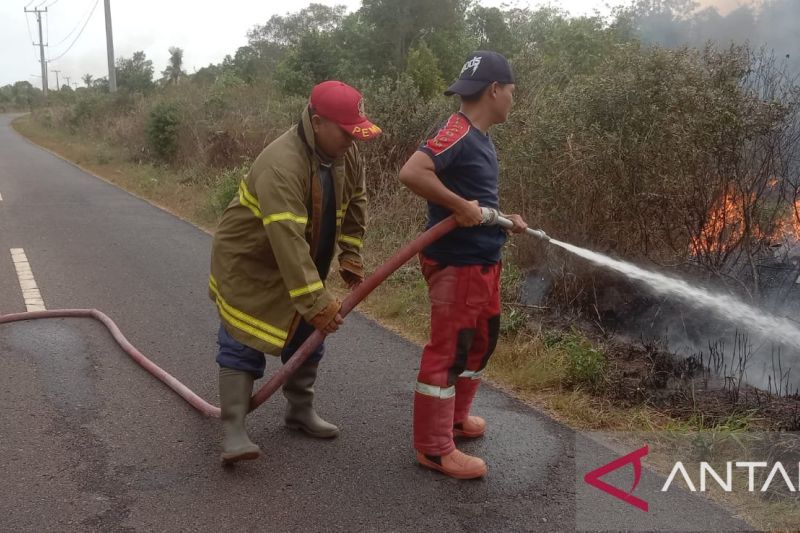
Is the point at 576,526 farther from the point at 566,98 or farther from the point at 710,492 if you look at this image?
the point at 566,98

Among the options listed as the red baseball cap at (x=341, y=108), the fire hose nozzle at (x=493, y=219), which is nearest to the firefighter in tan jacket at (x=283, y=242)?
the red baseball cap at (x=341, y=108)

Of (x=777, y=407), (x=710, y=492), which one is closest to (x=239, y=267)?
(x=710, y=492)

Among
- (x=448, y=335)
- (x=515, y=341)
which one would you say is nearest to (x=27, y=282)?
(x=515, y=341)

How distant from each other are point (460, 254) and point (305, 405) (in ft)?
4.02

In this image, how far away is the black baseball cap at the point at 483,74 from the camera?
3.22 m

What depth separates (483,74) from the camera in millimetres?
3221

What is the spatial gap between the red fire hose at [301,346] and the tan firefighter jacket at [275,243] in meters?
0.13

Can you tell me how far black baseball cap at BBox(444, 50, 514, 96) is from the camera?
3.22 m

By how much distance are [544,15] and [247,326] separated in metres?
26.8

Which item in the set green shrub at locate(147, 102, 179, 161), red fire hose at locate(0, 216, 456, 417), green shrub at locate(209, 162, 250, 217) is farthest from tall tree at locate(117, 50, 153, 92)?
red fire hose at locate(0, 216, 456, 417)

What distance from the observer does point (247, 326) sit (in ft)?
10.9

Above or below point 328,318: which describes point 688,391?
below

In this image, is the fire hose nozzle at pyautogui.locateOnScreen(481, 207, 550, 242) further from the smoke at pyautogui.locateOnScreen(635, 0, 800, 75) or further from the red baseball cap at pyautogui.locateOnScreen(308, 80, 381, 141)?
the smoke at pyautogui.locateOnScreen(635, 0, 800, 75)

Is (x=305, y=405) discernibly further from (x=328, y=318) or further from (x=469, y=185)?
(x=469, y=185)
